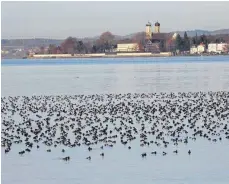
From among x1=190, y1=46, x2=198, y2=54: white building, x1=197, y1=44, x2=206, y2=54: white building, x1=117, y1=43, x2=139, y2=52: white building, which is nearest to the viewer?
x1=190, y1=46, x2=198, y2=54: white building

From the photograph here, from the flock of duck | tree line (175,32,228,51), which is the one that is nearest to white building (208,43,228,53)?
tree line (175,32,228,51)

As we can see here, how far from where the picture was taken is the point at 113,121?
16094 mm

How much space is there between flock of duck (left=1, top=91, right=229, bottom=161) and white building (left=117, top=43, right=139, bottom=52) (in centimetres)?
12461

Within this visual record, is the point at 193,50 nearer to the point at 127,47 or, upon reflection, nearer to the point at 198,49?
the point at 198,49

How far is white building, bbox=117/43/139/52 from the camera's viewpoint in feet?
484

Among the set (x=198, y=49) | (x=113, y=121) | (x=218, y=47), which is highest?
(x=113, y=121)

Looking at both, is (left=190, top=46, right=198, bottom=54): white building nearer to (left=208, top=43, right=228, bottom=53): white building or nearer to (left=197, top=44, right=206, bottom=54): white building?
(left=197, top=44, right=206, bottom=54): white building

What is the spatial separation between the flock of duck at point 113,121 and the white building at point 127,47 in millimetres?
124612

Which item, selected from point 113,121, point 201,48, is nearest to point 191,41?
point 201,48

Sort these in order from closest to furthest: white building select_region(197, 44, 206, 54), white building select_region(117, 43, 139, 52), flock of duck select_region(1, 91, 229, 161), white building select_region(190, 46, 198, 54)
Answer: flock of duck select_region(1, 91, 229, 161)
white building select_region(190, 46, 198, 54)
white building select_region(197, 44, 206, 54)
white building select_region(117, 43, 139, 52)

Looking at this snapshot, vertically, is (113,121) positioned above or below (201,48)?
above

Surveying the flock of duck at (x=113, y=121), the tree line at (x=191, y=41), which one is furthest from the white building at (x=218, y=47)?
the flock of duck at (x=113, y=121)

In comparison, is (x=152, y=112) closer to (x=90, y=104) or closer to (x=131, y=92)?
(x=90, y=104)

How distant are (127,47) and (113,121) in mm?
132964
